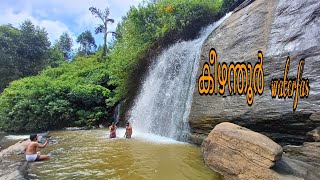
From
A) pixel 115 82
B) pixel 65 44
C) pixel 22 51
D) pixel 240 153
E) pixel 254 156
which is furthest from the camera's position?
pixel 65 44

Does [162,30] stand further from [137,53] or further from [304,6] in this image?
[304,6]

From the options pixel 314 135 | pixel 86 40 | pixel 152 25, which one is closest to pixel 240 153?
pixel 314 135

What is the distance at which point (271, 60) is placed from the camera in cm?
933

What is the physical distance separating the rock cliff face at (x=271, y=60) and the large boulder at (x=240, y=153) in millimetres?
1709

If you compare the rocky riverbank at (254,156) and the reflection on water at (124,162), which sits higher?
the rocky riverbank at (254,156)

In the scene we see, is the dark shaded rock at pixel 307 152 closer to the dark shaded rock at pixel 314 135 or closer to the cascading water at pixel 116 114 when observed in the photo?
the dark shaded rock at pixel 314 135

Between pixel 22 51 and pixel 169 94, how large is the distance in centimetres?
3161

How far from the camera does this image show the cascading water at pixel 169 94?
523 inches

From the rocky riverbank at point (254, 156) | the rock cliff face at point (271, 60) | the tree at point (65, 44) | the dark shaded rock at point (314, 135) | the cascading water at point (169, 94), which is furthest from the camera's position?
the tree at point (65, 44)

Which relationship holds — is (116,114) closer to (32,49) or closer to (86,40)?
(32,49)

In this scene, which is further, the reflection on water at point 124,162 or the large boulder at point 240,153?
the reflection on water at point 124,162

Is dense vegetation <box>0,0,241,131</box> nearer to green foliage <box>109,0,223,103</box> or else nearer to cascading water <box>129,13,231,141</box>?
green foliage <box>109,0,223,103</box>

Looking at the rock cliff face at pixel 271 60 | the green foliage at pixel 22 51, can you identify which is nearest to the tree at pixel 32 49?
the green foliage at pixel 22 51

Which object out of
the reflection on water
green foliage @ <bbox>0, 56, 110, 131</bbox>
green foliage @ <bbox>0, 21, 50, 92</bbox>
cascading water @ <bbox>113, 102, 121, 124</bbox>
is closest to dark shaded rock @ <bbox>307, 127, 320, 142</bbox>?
the reflection on water
